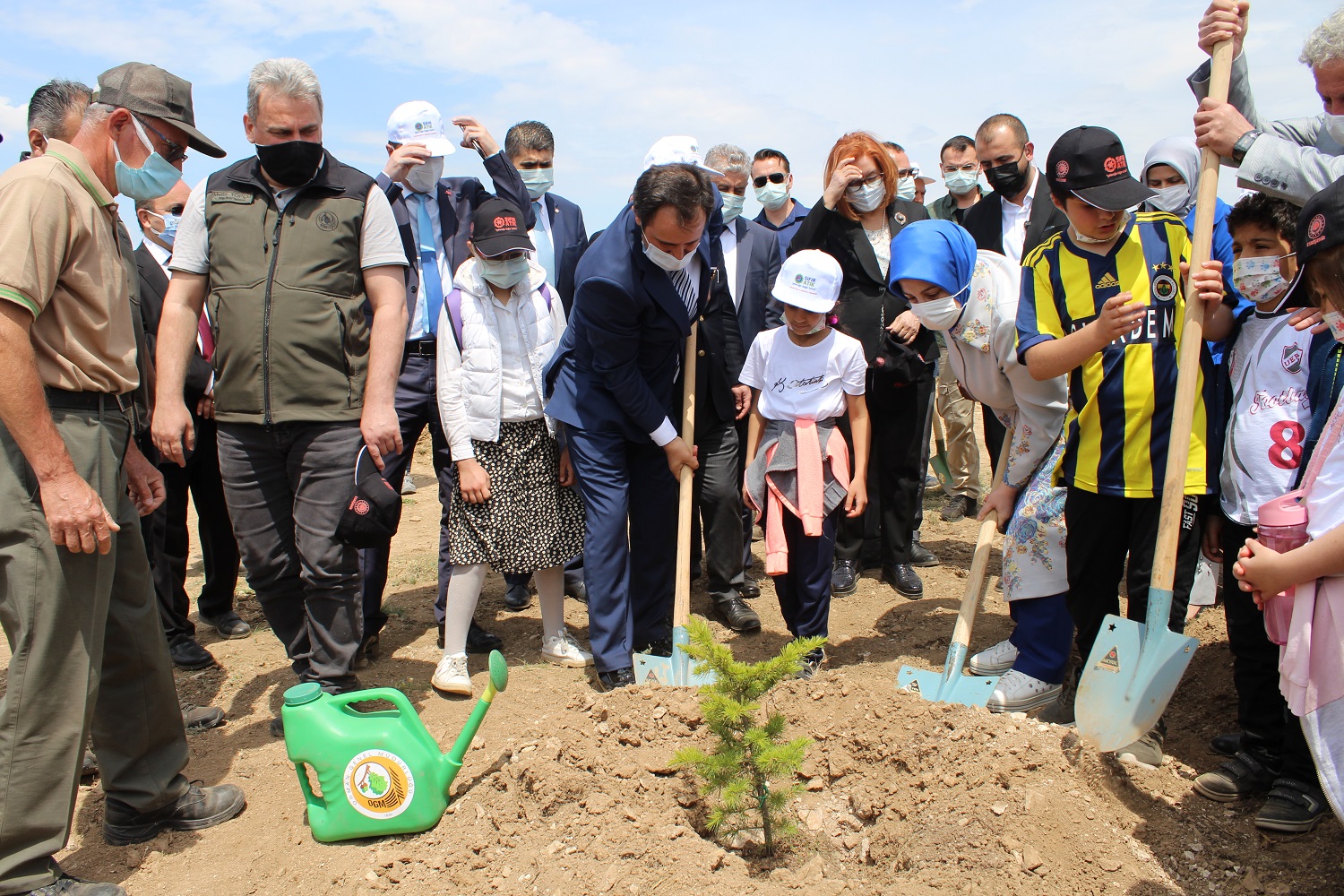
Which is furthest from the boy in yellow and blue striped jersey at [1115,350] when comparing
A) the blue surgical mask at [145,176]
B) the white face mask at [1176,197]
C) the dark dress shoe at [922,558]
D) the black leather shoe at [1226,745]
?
the blue surgical mask at [145,176]

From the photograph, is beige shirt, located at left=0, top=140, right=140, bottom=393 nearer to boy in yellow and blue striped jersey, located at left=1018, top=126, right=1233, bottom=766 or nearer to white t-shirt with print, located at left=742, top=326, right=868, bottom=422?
white t-shirt with print, located at left=742, top=326, right=868, bottom=422

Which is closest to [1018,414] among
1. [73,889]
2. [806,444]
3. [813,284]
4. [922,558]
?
[806,444]

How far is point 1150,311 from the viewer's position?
117 inches

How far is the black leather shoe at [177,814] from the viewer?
291 cm

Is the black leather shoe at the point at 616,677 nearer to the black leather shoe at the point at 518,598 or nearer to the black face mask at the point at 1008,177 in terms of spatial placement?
the black leather shoe at the point at 518,598

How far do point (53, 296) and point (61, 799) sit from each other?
1.35 metres

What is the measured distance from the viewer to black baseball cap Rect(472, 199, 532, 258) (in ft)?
12.4

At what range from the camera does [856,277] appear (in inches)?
193

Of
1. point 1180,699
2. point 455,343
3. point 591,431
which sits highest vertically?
point 455,343

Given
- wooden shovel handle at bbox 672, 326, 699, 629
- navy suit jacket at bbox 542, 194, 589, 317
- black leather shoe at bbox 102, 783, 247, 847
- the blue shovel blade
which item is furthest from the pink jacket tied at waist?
black leather shoe at bbox 102, 783, 247, 847

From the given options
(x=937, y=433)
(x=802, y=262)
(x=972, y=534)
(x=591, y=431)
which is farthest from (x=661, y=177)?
(x=937, y=433)

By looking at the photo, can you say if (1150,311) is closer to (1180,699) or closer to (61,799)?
(1180,699)

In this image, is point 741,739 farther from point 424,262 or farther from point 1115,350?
point 424,262

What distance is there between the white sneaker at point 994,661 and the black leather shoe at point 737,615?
1.15m
